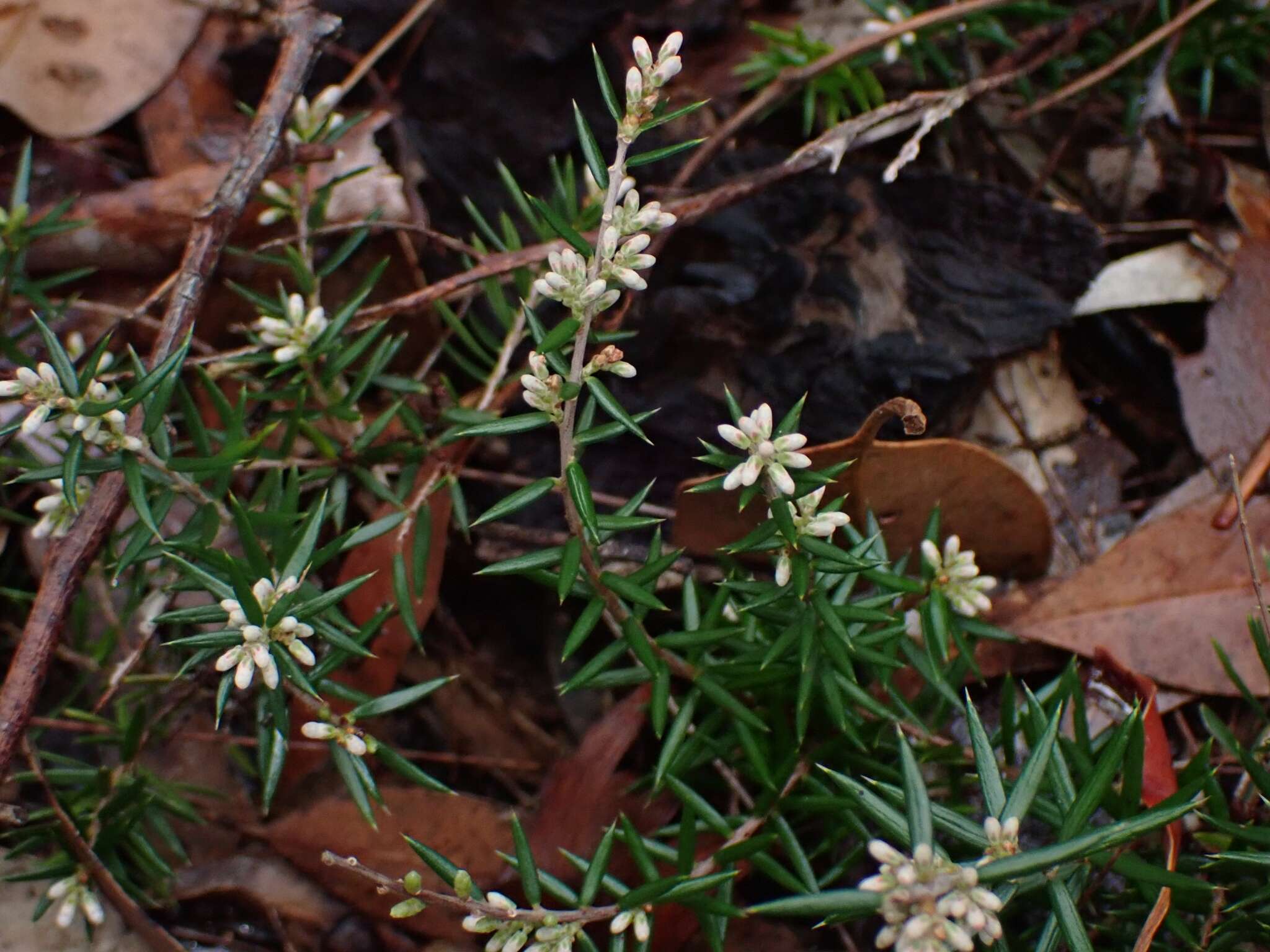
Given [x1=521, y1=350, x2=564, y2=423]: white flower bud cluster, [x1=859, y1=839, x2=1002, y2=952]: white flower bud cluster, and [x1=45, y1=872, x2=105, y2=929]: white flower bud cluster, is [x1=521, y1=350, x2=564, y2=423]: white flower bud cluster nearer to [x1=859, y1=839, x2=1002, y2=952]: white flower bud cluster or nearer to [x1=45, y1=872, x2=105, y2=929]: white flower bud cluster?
[x1=859, y1=839, x2=1002, y2=952]: white flower bud cluster

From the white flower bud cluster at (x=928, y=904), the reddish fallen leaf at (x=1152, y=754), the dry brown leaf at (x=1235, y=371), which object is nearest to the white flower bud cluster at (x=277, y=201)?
the white flower bud cluster at (x=928, y=904)

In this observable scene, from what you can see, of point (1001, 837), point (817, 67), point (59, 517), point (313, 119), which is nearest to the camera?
point (1001, 837)

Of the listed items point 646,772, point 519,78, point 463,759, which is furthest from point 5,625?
point 519,78

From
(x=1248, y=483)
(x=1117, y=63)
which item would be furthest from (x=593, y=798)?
(x=1117, y=63)

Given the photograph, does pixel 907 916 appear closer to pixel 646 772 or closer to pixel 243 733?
pixel 646 772

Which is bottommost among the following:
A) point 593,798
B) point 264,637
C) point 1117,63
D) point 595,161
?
point 593,798

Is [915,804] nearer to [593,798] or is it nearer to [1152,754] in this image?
[1152,754]
